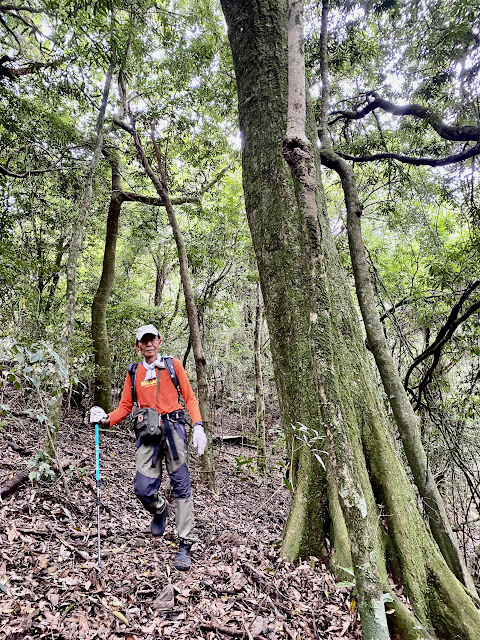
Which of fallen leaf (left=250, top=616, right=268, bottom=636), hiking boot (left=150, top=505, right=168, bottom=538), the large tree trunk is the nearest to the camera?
fallen leaf (left=250, top=616, right=268, bottom=636)

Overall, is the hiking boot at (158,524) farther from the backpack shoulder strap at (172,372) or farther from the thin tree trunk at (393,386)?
the thin tree trunk at (393,386)

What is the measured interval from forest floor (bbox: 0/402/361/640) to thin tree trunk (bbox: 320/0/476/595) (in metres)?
1.63

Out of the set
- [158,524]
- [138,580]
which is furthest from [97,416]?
[138,580]

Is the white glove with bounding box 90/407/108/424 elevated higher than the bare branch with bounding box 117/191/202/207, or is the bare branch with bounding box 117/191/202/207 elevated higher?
the bare branch with bounding box 117/191/202/207

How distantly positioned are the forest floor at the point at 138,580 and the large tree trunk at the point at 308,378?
1.22 ft

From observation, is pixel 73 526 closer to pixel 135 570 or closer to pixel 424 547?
pixel 135 570

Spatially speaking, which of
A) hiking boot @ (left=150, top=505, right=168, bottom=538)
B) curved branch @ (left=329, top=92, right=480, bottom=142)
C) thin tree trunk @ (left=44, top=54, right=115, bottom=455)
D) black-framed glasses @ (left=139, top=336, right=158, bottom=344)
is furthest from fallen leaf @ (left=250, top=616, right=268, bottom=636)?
curved branch @ (left=329, top=92, right=480, bottom=142)

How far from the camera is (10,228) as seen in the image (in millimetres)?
6805

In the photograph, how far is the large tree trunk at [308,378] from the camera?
9.34 feet

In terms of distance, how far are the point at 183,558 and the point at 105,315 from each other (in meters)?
6.82

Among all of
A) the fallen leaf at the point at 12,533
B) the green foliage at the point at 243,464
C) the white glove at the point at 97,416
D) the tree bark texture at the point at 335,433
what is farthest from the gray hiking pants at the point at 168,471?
the tree bark texture at the point at 335,433

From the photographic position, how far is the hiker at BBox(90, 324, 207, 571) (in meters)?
3.54

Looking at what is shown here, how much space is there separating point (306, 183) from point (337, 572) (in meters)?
2.85

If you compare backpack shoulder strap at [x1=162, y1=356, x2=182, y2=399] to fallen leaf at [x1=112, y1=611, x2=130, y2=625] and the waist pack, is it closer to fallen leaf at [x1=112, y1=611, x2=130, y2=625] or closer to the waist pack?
the waist pack
